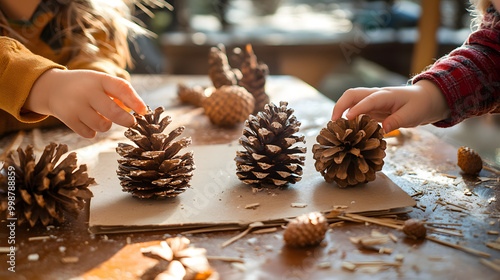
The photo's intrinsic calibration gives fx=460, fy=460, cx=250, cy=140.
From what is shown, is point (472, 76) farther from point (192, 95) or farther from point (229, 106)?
point (192, 95)

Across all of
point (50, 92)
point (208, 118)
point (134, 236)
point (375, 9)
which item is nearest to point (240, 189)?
point (134, 236)

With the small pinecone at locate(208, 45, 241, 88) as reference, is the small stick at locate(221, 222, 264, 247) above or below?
below

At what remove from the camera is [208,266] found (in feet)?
1.73

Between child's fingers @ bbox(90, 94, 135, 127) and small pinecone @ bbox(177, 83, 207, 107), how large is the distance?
21.5 inches

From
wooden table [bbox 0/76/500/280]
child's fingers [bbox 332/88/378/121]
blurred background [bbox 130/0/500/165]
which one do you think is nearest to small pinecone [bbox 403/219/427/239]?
wooden table [bbox 0/76/500/280]

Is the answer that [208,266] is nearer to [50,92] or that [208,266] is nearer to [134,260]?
[134,260]

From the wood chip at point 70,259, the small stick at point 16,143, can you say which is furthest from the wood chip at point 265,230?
the small stick at point 16,143

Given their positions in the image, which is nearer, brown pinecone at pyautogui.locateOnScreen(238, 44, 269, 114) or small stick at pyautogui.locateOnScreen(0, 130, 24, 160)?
small stick at pyautogui.locateOnScreen(0, 130, 24, 160)

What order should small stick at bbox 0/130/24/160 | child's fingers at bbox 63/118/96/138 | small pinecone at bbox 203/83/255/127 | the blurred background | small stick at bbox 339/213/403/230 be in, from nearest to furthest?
1. small stick at bbox 339/213/403/230
2. child's fingers at bbox 63/118/96/138
3. small stick at bbox 0/130/24/160
4. small pinecone at bbox 203/83/255/127
5. the blurred background

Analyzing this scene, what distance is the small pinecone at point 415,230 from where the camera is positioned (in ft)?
1.89

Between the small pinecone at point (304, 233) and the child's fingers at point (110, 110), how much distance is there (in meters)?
0.30

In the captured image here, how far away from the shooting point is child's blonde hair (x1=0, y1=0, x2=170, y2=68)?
1144 mm

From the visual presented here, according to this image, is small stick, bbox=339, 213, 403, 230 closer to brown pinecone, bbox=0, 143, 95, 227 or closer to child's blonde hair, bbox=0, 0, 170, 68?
brown pinecone, bbox=0, 143, 95, 227

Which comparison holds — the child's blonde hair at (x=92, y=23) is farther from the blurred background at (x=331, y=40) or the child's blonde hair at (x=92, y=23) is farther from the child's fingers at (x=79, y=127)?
the blurred background at (x=331, y=40)
